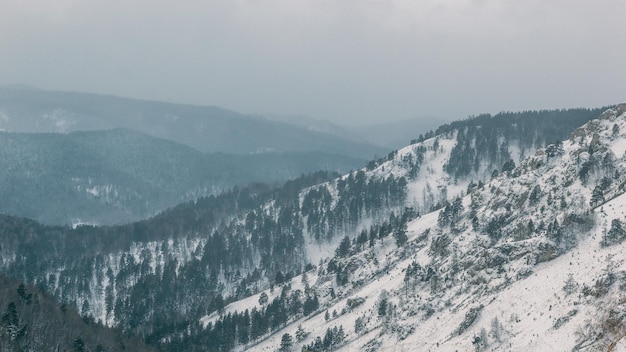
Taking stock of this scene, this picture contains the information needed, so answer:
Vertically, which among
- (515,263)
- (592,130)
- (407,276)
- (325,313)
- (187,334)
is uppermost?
(592,130)

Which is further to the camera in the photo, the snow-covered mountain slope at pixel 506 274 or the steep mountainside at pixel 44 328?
the steep mountainside at pixel 44 328

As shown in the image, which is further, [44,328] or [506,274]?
[44,328]

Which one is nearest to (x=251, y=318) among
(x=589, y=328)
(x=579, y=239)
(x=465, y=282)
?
(x=465, y=282)

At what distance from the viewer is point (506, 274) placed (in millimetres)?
131125

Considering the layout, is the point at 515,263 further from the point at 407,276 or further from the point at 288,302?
the point at 288,302

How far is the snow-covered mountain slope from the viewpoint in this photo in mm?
105750

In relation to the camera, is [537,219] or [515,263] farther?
[537,219]

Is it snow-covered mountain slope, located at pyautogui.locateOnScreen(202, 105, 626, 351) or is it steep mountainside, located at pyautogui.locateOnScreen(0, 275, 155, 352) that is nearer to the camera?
snow-covered mountain slope, located at pyautogui.locateOnScreen(202, 105, 626, 351)

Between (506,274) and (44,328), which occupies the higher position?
(506,274)

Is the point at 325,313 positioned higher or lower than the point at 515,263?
lower

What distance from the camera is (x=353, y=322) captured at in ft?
501

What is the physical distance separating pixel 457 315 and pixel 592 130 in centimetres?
8270

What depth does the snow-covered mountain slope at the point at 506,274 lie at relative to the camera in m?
106

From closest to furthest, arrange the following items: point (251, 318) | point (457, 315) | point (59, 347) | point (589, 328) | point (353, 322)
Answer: point (589, 328) → point (457, 315) → point (59, 347) → point (353, 322) → point (251, 318)
